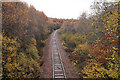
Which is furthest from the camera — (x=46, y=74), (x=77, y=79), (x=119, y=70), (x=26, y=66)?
(x=46, y=74)

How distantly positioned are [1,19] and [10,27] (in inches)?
49.9

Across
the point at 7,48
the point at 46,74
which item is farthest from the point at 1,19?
the point at 46,74

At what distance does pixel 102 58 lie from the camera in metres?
7.13

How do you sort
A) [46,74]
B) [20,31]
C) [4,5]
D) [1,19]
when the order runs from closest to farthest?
[1,19]
[4,5]
[20,31]
[46,74]

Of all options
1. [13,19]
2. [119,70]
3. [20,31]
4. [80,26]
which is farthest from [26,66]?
[80,26]

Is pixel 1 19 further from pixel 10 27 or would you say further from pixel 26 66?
pixel 26 66

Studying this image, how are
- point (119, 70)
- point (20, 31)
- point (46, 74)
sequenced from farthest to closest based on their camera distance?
1. point (46, 74)
2. point (20, 31)
3. point (119, 70)

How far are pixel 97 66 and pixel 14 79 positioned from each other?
21.2ft

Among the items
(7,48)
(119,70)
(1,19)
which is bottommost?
(119,70)

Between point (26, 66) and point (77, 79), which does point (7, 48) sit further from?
point (77, 79)

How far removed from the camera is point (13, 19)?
28.9ft

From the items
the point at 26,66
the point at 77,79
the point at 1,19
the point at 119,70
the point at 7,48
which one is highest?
the point at 1,19

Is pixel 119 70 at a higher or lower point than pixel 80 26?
lower

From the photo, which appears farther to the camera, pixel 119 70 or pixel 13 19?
pixel 13 19
